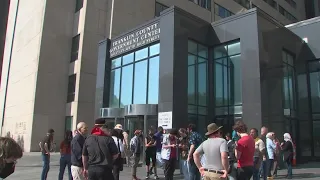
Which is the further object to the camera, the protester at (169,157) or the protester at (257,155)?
the protester at (169,157)

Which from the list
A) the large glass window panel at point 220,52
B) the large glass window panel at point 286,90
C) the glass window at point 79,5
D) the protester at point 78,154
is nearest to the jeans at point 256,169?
the protester at point 78,154

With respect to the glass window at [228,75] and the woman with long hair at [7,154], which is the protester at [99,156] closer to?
the woman with long hair at [7,154]

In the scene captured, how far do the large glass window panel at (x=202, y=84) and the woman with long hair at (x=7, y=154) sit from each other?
47.4ft

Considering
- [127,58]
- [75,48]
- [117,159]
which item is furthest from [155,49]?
[75,48]

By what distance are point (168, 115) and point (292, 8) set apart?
1677 inches

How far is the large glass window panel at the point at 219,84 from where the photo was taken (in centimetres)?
1743

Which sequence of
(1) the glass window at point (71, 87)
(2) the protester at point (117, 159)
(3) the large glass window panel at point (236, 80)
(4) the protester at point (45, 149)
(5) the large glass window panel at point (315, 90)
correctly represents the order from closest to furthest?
(2) the protester at point (117, 159)
(4) the protester at point (45, 149)
(3) the large glass window panel at point (236, 80)
(5) the large glass window panel at point (315, 90)
(1) the glass window at point (71, 87)

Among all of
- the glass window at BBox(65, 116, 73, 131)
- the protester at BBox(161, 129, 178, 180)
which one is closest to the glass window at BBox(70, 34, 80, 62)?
the glass window at BBox(65, 116, 73, 131)

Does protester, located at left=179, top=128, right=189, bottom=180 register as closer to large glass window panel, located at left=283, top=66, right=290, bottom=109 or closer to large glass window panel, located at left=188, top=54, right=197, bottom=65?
large glass window panel, located at left=188, top=54, right=197, bottom=65

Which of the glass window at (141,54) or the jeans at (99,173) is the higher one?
the glass window at (141,54)

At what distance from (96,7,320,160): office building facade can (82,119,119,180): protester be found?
9249 mm

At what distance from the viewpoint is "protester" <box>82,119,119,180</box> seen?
5.30 metres

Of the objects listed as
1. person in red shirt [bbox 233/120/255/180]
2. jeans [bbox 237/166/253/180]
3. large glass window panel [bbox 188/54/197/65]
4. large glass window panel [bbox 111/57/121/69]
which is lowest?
jeans [bbox 237/166/253/180]

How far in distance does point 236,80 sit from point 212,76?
1.32 m
